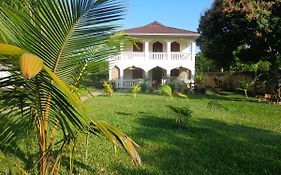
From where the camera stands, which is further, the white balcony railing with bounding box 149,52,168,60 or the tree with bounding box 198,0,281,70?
the white balcony railing with bounding box 149,52,168,60

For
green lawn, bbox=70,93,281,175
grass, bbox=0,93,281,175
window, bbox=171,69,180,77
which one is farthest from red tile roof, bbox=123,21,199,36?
grass, bbox=0,93,281,175

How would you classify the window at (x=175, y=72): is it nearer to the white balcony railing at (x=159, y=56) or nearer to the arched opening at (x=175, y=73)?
the arched opening at (x=175, y=73)

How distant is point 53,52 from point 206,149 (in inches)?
199

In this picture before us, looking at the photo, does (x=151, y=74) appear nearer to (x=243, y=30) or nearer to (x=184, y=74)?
(x=184, y=74)

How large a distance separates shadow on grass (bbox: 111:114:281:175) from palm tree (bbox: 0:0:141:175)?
2845 mm

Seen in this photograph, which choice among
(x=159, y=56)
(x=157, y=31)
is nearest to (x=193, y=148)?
(x=159, y=56)

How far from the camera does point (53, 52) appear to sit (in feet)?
8.12

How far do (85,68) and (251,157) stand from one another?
4.13 metres

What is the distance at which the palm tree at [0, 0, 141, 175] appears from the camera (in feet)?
7.57

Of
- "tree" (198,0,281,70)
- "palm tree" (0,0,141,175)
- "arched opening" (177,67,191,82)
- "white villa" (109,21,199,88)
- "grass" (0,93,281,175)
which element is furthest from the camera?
"arched opening" (177,67,191,82)

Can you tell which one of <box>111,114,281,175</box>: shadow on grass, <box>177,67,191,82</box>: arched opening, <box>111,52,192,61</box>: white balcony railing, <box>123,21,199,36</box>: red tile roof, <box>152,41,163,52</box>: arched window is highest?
<box>123,21,199,36</box>: red tile roof

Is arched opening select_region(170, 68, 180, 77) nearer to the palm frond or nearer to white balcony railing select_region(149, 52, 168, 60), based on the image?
white balcony railing select_region(149, 52, 168, 60)

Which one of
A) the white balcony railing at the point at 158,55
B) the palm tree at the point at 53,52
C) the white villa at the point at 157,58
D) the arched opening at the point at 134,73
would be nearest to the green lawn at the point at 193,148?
the palm tree at the point at 53,52

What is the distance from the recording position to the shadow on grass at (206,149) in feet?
18.7
